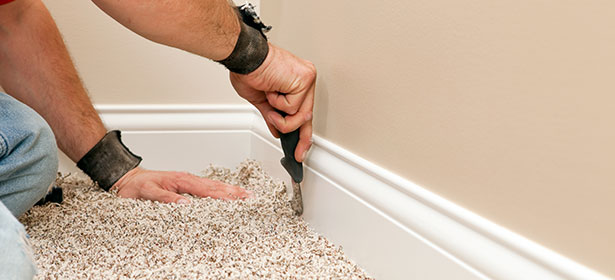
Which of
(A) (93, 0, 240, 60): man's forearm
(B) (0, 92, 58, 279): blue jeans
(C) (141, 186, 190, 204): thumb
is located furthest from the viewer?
(C) (141, 186, 190, 204): thumb

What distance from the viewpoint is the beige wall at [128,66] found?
1.48m

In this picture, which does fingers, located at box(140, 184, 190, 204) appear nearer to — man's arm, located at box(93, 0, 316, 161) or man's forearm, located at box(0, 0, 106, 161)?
man's forearm, located at box(0, 0, 106, 161)

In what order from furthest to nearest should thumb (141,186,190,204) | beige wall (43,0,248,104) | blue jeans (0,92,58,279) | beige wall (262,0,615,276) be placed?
beige wall (43,0,248,104) < thumb (141,186,190,204) < blue jeans (0,92,58,279) < beige wall (262,0,615,276)

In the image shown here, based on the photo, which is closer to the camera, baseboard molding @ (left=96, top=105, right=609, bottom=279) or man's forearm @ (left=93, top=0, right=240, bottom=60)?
baseboard molding @ (left=96, top=105, right=609, bottom=279)

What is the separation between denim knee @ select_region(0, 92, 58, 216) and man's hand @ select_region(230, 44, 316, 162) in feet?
1.30

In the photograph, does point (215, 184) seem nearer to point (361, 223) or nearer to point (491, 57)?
point (361, 223)

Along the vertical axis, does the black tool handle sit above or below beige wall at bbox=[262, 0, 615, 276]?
below

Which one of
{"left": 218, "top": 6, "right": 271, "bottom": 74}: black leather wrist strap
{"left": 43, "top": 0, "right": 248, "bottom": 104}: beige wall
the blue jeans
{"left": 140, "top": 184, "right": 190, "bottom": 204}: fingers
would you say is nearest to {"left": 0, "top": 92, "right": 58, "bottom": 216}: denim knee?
the blue jeans

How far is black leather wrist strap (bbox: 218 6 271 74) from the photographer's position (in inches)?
36.9

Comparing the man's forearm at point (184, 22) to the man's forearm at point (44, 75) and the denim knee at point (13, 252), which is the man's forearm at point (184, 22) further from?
the man's forearm at point (44, 75)

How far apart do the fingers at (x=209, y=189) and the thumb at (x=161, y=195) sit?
5 cm

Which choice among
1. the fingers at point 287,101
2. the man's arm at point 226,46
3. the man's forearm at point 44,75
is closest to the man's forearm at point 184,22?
the man's arm at point 226,46

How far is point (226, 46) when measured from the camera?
0.92 meters

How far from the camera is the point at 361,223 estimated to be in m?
0.94
